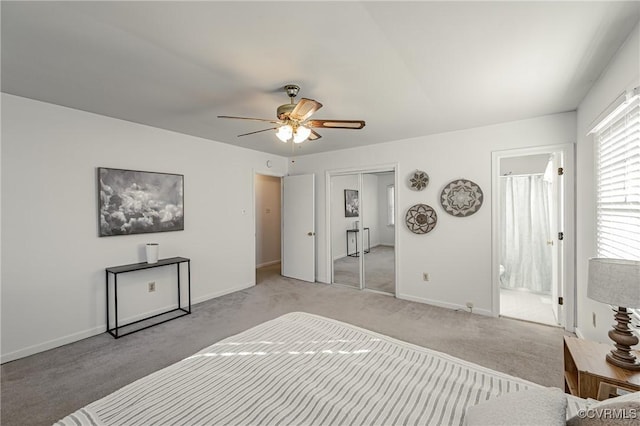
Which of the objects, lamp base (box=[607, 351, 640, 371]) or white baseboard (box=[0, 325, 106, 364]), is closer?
lamp base (box=[607, 351, 640, 371])

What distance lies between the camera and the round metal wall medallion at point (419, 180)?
155 inches

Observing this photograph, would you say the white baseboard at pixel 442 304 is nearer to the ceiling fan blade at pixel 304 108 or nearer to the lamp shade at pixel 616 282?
the lamp shade at pixel 616 282

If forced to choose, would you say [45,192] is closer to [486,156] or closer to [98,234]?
[98,234]

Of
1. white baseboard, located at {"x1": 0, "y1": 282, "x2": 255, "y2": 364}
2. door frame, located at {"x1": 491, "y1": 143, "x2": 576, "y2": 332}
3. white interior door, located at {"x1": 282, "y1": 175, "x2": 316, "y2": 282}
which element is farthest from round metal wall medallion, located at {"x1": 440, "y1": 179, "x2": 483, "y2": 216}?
white baseboard, located at {"x1": 0, "y1": 282, "x2": 255, "y2": 364}

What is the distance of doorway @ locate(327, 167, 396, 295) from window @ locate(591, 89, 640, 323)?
2.56m

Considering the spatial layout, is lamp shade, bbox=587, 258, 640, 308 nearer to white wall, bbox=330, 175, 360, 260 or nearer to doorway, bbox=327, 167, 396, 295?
doorway, bbox=327, 167, 396, 295

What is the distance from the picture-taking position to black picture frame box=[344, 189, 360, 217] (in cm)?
510

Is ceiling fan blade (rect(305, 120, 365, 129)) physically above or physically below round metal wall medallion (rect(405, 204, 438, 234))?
above

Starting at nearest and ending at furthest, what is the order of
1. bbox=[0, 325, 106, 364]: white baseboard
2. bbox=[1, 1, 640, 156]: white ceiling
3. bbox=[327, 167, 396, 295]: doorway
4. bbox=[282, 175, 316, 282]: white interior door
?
bbox=[1, 1, 640, 156]: white ceiling, bbox=[0, 325, 106, 364]: white baseboard, bbox=[327, 167, 396, 295]: doorway, bbox=[282, 175, 316, 282]: white interior door

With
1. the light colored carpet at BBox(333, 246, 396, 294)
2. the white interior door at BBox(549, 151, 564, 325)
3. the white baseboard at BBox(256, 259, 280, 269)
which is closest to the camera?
the white interior door at BBox(549, 151, 564, 325)

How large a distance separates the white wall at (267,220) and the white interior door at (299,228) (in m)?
1.20

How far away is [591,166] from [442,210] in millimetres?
1609

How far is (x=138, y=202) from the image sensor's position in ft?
11.0

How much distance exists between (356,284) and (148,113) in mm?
3961
